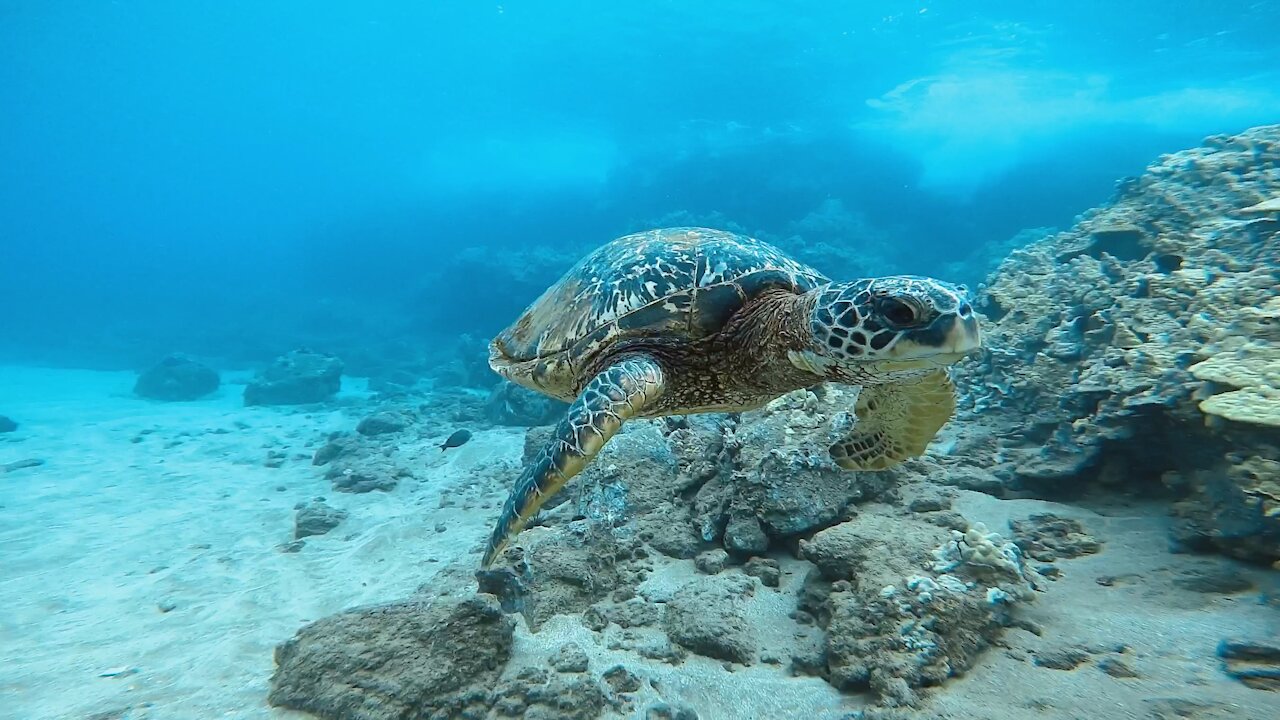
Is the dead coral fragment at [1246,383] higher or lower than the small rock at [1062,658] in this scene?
higher

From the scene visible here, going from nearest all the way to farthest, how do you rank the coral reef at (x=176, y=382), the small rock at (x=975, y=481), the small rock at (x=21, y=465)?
the small rock at (x=975, y=481) → the small rock at (x=21, y=465) → the coral reef at (x=176, y=382)

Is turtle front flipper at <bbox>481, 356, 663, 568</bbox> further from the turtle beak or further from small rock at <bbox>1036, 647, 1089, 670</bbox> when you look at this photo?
small rock at <bbox>1036, 647, 1089, 670</bbox>

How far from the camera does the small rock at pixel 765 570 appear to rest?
408cm

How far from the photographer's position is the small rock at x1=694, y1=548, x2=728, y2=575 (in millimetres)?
4391

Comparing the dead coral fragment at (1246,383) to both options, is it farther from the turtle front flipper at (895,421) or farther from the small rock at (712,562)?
the small rock at (712,562)

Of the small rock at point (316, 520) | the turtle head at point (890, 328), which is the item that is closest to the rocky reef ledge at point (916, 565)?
the turtle head at point (890, 328)

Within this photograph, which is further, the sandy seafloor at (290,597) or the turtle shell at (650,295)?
the turtle shell at (650,295)

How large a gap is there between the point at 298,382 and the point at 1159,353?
23245mm

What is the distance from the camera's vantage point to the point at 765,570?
4141mm

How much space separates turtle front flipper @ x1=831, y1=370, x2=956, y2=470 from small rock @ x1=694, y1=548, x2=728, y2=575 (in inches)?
50.2

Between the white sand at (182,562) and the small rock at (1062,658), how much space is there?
4.29 meters

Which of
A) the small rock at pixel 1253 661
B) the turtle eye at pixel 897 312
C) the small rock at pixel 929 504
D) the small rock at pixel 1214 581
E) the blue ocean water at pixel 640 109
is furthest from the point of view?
the blue ocean water at pixel 640 109

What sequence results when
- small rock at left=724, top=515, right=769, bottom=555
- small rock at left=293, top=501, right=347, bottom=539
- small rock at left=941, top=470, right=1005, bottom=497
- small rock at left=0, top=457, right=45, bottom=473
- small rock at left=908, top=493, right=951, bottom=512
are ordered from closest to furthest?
small rock at left=724, top=515, right=769, bottom=555 < small rock at left=908, top=493, right=951, bottom=512 < small rock at left=941, top=470, right=1005, bottom=497 < small rock at left=293, top=501, right=347, bottom=539 < small rock at left=0, top=457, right=45, bottom=473

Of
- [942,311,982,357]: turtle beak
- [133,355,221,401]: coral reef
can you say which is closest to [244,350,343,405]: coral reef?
[133,355,221,401]: coral reef
